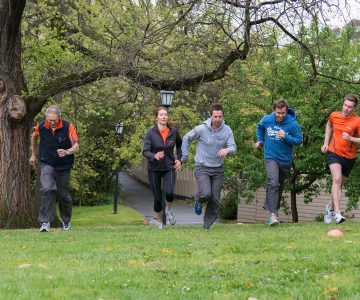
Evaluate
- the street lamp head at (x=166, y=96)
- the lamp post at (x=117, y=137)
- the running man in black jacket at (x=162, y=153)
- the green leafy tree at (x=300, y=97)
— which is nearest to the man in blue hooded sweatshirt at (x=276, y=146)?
the running man in black jacket at (x=162, y=153)

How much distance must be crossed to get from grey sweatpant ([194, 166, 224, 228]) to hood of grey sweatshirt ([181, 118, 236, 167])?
3.9 inches

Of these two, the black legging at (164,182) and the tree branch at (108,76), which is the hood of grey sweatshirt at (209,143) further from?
the tree branch at (108,76)

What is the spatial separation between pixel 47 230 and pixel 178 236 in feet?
8.94

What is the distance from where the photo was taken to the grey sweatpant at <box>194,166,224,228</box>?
980 centimetres

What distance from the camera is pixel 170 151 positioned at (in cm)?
1049

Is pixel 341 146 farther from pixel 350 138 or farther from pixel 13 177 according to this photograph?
pixel 13 177

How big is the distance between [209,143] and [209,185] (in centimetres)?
65

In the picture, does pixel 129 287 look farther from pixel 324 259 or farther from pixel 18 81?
pixel 18 81

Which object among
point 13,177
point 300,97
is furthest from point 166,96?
point 13,177

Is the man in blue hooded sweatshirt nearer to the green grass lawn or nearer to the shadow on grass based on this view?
the green grass lawn

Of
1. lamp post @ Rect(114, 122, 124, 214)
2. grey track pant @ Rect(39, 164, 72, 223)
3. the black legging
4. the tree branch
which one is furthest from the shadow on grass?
the black legging

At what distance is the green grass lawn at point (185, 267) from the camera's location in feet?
15.8

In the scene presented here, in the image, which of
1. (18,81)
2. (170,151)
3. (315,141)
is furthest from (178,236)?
(315,141)

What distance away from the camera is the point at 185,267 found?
589cm
